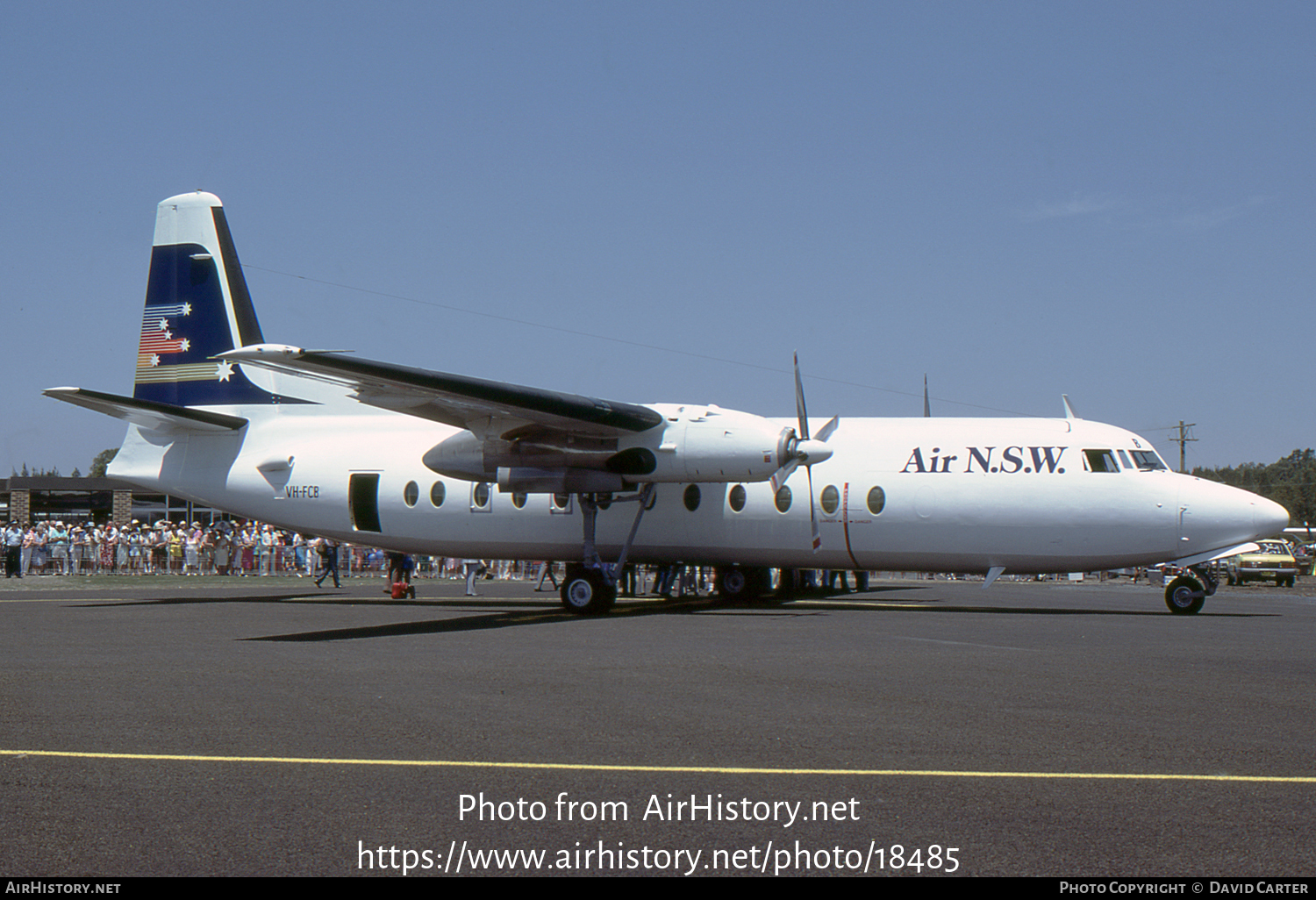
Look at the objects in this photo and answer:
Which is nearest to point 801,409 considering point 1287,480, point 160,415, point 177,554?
point 160,415

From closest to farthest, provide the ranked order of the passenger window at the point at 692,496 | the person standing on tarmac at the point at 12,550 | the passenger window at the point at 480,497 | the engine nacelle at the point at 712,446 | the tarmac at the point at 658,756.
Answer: the tarmac at the point at 658,756 → the engine nacelle at the point at 712,446 → the passenger window at the point at 692,496 → the passenger window at the point at 480,497 → the person standing on tarmac at the point at 12,550

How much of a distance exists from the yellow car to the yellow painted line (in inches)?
1461

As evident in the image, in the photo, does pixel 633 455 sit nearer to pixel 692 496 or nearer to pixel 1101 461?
pixel 692 496

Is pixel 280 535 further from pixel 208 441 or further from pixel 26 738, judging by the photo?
pixel 26 738

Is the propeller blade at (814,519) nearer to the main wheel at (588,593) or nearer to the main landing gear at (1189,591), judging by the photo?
the main wheel at (588,593)

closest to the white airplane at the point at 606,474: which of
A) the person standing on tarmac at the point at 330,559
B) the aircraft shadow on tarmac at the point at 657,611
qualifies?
the aircraft shadow on tarmac at the point at 657,611

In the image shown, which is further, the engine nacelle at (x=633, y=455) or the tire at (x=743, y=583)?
the tire at (x=743, y=583)

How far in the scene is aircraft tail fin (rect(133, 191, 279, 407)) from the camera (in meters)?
22.6

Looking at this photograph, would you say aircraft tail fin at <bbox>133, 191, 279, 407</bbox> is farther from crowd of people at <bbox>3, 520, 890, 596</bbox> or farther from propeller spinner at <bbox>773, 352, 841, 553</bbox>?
crowd of people at <bbox>3, 520, 890, 596</bbox>

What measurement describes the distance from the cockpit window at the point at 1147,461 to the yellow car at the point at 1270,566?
78.2ft

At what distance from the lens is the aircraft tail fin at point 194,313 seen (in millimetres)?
22578

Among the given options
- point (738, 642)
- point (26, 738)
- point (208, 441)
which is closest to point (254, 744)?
point (26, 738)

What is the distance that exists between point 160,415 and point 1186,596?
18.4 meters

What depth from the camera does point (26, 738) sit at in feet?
21.9
